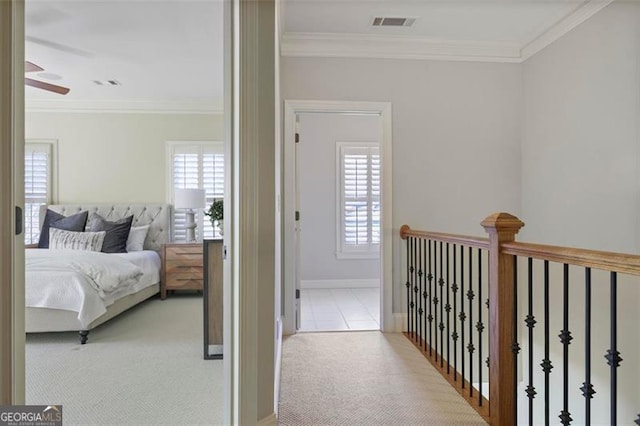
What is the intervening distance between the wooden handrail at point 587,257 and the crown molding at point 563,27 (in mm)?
2211

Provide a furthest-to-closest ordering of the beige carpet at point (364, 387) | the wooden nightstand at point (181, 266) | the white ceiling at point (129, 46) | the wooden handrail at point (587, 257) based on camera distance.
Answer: the wooden nightstand at point (181, 266)
the white ceiling at point (129, 46)
the beige carpet at point (364, 387)
the wooden handrail at point (587, 257)

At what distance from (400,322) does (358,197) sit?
8.66ft

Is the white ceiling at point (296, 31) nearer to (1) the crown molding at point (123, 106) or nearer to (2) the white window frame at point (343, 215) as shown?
(1) the crown molding at point (123, 106)

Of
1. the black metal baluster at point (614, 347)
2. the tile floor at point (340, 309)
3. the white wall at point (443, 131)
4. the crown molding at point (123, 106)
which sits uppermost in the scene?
the crown molding at point (123, 106)

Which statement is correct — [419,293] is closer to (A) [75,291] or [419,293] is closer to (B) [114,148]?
(A) [75,291]

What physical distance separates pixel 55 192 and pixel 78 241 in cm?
131

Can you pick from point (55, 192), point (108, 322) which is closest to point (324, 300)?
point (108, 322)

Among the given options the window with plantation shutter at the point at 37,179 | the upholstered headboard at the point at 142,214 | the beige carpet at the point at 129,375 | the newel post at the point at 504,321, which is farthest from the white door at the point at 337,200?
the newel post at the point at 504,321

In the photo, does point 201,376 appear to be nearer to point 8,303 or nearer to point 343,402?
point 343,402

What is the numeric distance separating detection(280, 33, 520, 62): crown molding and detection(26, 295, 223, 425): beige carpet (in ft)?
8.57

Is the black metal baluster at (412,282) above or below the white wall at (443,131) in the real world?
below

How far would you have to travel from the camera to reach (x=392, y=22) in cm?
310

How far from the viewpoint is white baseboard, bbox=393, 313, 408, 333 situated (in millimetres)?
3404

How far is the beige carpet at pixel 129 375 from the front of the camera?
2121mm
